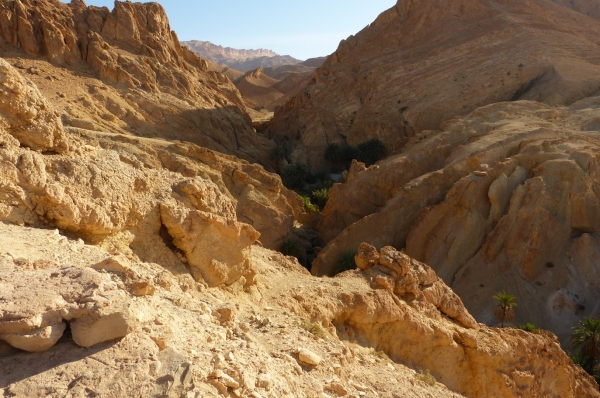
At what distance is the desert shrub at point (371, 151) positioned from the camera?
34.9m

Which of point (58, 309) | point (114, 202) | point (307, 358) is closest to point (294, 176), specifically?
point (114, 202)

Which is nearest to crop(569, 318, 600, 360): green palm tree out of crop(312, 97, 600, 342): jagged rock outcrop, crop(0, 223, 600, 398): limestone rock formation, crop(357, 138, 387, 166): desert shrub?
crop(312, 97, 600, 342): jagged rock outcrop

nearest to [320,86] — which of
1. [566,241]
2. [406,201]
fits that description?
[406,201]

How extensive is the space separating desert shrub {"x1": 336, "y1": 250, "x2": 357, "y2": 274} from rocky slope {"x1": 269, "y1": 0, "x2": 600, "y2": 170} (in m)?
13.5

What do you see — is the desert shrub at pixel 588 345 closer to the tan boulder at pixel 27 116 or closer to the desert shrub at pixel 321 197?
the tan boulder at pixel 27 116

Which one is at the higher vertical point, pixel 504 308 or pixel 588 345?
pixel 504 308

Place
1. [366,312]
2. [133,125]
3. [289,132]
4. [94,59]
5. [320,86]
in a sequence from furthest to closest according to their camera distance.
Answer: [320,86]
[289,132]
[94,59]
[133,125]
[366,312]

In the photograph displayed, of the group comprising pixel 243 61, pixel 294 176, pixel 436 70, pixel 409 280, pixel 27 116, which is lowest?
pixel 294 176

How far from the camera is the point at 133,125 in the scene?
93.0 feet

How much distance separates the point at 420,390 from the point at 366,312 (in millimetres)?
1769

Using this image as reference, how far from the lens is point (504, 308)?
16.7 meters

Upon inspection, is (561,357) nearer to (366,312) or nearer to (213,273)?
(366,312)

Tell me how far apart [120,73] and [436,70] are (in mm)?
20894

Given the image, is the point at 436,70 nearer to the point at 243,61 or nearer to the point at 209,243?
the point at 209,243
